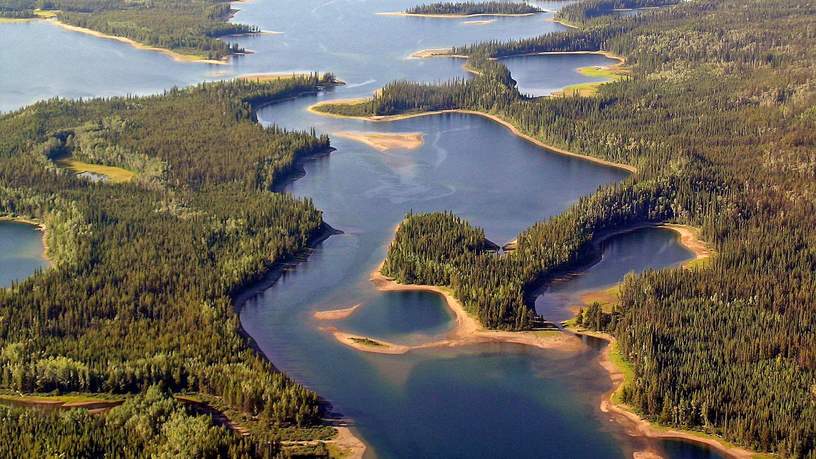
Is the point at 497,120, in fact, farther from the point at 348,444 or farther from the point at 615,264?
the point at 348,444

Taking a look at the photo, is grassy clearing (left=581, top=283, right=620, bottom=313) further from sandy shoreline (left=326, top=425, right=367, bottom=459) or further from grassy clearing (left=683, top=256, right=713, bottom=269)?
sandy shoreline (left=326, top=425, right=367, bottom=459)

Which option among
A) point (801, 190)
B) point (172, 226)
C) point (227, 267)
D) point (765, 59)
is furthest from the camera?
point (765, 59)

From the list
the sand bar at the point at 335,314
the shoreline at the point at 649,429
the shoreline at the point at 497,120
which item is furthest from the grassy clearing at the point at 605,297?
the shoreline at the point at 497,120

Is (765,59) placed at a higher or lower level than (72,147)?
higher

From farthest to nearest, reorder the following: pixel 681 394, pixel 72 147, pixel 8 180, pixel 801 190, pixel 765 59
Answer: pixel 765 59, pixel 72 147, pixel 8 180, pixel 801 190, pixel 681 394

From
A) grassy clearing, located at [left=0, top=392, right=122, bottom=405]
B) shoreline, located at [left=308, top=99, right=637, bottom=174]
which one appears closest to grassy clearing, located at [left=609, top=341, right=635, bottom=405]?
grassy clearing, located at [left=0, top=392, right=122, bottom=405]

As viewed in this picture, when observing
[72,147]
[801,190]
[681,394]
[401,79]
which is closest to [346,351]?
[681,394]

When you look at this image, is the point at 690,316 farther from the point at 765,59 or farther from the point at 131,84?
the point at 131,84
